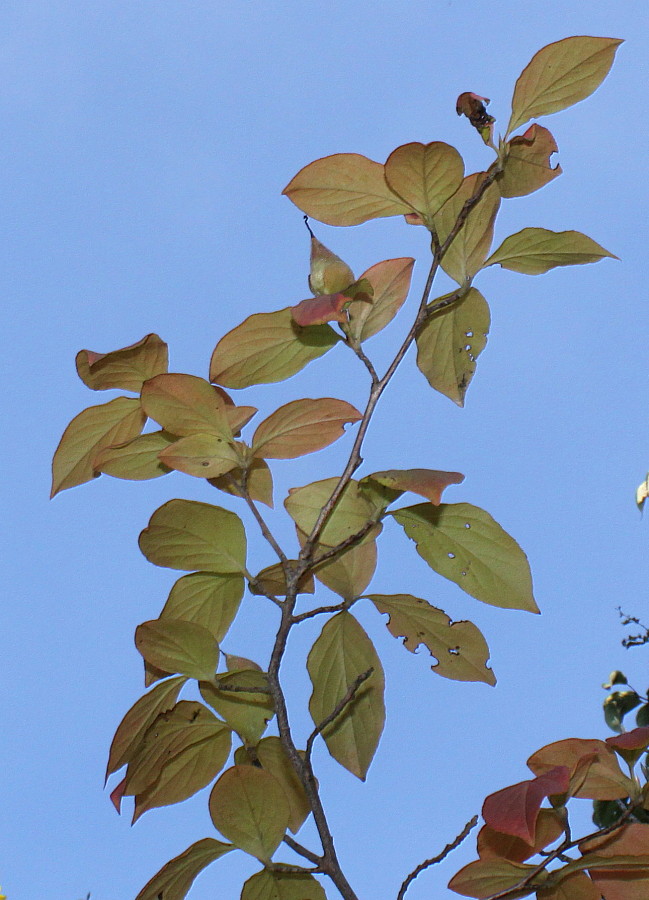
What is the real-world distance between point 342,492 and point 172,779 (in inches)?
10.4

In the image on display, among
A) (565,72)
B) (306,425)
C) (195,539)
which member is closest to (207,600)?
(195,539)

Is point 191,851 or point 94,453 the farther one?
point 94,453

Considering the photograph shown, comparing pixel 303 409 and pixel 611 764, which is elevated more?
pixel 303 409

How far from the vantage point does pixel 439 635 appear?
0.63 meters

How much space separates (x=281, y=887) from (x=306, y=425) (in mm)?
335

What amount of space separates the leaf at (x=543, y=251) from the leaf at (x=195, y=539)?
0.31 meters

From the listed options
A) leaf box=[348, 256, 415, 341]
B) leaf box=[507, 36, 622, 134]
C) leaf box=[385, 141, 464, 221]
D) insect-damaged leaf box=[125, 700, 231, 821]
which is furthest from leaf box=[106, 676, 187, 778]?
leaf box=[507, 36, 622, 134]

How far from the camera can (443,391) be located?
0.72 metres

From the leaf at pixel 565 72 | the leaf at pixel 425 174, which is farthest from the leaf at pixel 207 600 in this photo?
the leaf at pixel 565 72

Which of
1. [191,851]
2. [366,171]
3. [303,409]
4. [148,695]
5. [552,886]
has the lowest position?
[552,886]

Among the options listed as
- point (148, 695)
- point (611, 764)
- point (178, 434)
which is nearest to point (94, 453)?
point (178, 434)

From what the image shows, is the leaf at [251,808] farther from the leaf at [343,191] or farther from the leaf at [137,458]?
the leaf at [343,191]

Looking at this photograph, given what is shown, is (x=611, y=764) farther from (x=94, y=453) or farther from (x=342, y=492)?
(x=94, y=453)

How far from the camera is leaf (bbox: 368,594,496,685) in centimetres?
61
